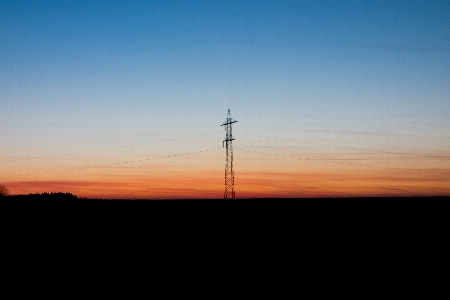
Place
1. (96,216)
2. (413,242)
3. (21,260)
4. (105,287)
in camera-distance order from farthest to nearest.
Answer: (96,216) → (413,242) → (21,260) → (105,287)

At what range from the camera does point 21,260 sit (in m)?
25.1

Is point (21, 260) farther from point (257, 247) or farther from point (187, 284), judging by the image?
point (257, 247)

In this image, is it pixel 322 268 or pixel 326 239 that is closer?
pixel 322 268

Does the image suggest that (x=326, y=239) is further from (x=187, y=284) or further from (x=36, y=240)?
(x=36, y=240)

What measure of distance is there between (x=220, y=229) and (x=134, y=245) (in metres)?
8.79

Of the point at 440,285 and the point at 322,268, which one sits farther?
the point at 322,268

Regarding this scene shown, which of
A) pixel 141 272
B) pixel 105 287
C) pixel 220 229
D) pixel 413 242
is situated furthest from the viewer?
pixel 220 229

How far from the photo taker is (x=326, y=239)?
104ft

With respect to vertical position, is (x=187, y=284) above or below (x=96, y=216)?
below

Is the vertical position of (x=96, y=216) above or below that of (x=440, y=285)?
above

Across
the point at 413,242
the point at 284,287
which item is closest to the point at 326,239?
the point at 413,242

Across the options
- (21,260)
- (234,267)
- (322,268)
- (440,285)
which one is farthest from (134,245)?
(440,285)

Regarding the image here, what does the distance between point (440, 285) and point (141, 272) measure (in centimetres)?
1378

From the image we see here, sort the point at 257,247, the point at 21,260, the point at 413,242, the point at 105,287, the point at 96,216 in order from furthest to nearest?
the point at 96,216 → the point at 413,242 → the point at 257,247 → the point at 21,260 → the point at 105,287
